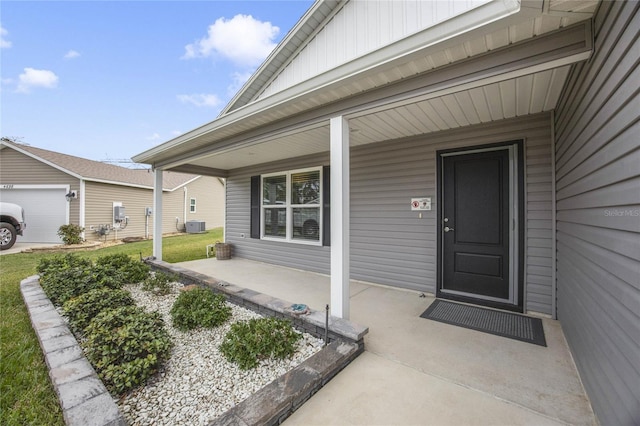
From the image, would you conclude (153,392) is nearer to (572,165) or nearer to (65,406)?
(65,406)

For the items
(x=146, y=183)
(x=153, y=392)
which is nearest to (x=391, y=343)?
(x=153, y=392)

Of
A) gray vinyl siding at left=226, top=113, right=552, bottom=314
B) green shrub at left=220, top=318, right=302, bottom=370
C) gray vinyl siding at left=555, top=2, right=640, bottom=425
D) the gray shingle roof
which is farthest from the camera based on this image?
the gray shingle roof

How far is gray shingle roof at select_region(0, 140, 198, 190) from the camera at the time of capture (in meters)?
9.84

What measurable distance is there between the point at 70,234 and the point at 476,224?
37.6 feet

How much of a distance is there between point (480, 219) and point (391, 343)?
1.96 m

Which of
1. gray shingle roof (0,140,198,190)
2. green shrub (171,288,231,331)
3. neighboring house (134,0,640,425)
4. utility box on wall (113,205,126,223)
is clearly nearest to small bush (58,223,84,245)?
utility box on wall (113,205,126,223)

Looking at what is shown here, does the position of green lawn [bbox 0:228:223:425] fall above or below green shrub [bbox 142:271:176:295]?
below

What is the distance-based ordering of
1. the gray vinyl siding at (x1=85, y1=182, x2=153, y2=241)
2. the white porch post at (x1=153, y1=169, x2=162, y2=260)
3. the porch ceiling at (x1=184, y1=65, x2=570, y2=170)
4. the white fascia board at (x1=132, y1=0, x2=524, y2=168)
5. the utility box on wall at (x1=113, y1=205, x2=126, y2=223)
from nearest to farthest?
the white fascia board at (x1=132, y1=0, x2=524, y2=168), the porch ceiling at (x1=184, y1=65, x2=570, y2=170), the white porch post at (x1=153, y1=169, x2=162, y2=260), the gray vinyl siding at (x1=85, y1=182, x2=153, y2=241), the utility box on wall at (x1=113, y1=205, x2=126, y2=223)

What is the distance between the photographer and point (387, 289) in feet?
13.3

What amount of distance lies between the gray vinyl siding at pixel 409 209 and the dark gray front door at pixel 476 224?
0.57ft

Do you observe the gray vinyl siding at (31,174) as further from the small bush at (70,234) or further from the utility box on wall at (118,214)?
the utility box on wall at (118,214)

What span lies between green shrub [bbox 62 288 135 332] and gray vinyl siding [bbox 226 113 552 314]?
2.99m

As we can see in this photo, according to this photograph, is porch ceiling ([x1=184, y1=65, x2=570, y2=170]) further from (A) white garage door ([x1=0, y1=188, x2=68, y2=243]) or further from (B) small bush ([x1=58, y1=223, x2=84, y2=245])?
(A) white garage door ([x1=0, y1=188, x2=68, y2=243])

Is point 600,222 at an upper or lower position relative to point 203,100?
lower
